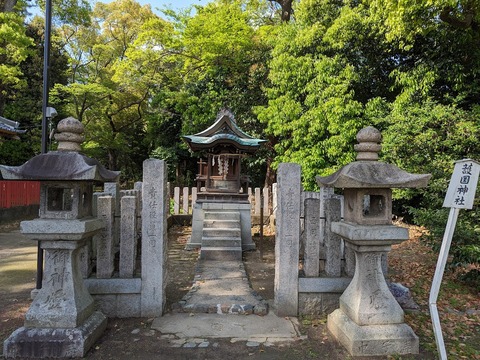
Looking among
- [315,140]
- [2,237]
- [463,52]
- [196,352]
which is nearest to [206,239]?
[196,352]

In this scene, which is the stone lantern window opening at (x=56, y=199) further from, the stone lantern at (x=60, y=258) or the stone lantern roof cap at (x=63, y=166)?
the stone lantern roof cap at (x=63, y=166)

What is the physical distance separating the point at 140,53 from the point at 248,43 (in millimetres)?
5772

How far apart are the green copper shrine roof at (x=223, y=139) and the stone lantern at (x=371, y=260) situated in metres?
6.97

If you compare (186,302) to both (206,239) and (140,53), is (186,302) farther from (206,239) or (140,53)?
(140,53)

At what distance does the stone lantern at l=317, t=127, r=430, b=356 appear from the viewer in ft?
12.1

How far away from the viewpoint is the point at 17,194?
566 inches

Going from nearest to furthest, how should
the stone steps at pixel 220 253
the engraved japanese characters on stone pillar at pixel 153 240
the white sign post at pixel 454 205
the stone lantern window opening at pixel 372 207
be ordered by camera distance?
the white sign post at pixel 454 205, the stone lantern window opening at pixel 372 207, the engraved japanese characters on stone pillar at pixel 153 240, the stone steps at pixel 220 253

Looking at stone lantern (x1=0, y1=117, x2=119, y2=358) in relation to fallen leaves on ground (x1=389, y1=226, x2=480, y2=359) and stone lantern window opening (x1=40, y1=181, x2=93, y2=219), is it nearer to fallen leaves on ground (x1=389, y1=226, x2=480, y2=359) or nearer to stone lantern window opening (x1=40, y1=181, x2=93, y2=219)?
stone lantern window opening (x1=40, y1=181, x2=93, y2=219)

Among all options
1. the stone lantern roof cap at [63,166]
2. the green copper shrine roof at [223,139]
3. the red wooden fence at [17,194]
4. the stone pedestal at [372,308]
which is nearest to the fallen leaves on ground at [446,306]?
the stone pedestal at [372,308]

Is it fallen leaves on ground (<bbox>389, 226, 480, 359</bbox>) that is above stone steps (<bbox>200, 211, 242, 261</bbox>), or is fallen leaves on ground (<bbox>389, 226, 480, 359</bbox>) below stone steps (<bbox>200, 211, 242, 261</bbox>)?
below

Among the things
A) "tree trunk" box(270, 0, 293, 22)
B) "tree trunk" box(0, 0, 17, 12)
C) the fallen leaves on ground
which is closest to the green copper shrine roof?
the fallen leaves on ground

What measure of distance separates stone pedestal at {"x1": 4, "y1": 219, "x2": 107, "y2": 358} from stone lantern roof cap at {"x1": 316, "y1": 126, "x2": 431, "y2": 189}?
313 cm

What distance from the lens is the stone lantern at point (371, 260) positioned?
12.1ft

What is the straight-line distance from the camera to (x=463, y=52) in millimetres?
10742
